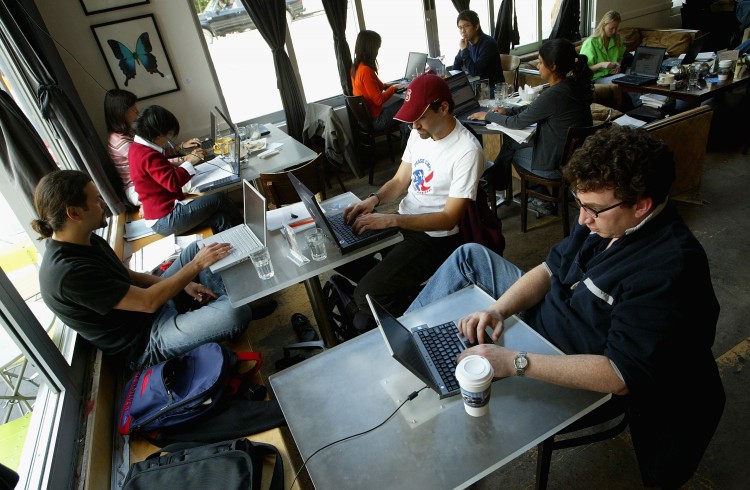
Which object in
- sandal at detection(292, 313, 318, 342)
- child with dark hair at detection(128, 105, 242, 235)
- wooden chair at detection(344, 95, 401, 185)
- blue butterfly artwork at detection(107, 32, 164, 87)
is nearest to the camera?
sandal at detection(292, 313, 318, 342)

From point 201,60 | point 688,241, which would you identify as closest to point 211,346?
point 688,241

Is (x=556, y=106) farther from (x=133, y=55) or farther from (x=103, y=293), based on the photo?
(x=133, y=55)

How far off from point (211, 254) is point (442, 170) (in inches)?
46.8

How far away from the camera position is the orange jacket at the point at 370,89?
4.56 m

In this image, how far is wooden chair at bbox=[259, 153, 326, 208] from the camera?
315 cm

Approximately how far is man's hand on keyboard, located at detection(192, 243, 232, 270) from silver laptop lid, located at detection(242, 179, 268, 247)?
180 millimetres

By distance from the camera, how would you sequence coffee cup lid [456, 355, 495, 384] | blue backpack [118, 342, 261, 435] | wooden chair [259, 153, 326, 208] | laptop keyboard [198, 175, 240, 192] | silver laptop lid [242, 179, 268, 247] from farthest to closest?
laptop keyboard [198, 175, 240, 192], wooden chair [259, 153, 326, 208], silver laptop lid [242, 179, 268, 247], blue backpack [118, 342, 261, 435], coffee cup lid [456, 355, 495, 384]

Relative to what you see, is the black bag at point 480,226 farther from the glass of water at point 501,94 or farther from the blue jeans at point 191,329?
the glass of water at point 501,94

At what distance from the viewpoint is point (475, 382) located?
1076 mm

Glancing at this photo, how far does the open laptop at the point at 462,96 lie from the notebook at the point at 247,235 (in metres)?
1.97

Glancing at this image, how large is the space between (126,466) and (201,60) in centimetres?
403

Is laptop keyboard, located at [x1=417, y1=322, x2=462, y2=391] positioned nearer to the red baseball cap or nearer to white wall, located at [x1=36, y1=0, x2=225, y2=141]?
the red baseball cap

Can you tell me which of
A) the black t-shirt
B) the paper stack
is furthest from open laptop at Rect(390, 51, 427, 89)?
the black t-shirt

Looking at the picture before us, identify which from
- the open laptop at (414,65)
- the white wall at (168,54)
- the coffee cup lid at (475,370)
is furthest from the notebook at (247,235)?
the open laptop at (414,65)
